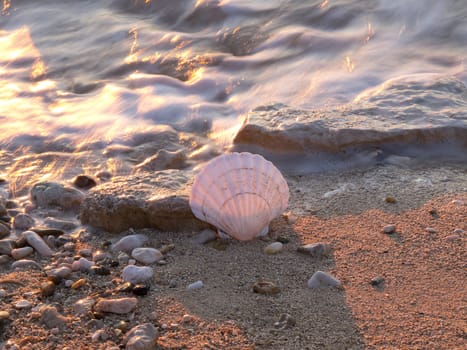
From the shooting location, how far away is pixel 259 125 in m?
4.07

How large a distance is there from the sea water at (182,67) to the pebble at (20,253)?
91 cm

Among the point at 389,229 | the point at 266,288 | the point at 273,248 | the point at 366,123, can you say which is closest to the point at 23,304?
the point at 266,288

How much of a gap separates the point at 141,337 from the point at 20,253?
0.97m

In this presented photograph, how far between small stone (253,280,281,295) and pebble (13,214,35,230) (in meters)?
1.34

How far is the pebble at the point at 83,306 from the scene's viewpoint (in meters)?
2.53

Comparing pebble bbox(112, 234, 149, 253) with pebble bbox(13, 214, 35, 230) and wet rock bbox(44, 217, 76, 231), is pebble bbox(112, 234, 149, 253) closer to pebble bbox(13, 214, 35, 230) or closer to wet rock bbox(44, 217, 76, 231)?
wet rock bbox(44, 217, 76, 231)

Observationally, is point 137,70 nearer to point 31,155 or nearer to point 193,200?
point 31,155

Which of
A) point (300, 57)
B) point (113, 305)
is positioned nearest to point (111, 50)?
point (300, 57)

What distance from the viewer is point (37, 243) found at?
310 centimetres

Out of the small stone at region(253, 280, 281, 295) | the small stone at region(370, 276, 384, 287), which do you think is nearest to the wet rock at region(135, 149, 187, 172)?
the small stone at region(253, 280, 281, 295)

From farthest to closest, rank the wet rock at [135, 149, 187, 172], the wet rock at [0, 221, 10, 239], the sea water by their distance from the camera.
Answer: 1. the sea water
2. the wet rock at [135, 149, 187, 172]
3. the wet rock at [0, 221, 10, 239]

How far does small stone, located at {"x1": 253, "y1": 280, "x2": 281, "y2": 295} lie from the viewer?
260 cm

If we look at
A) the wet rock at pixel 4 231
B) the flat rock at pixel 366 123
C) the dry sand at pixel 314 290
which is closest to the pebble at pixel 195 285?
the dry sand at pixel 314 290

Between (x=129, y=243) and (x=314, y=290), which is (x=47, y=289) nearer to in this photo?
(x=129, y=243)
